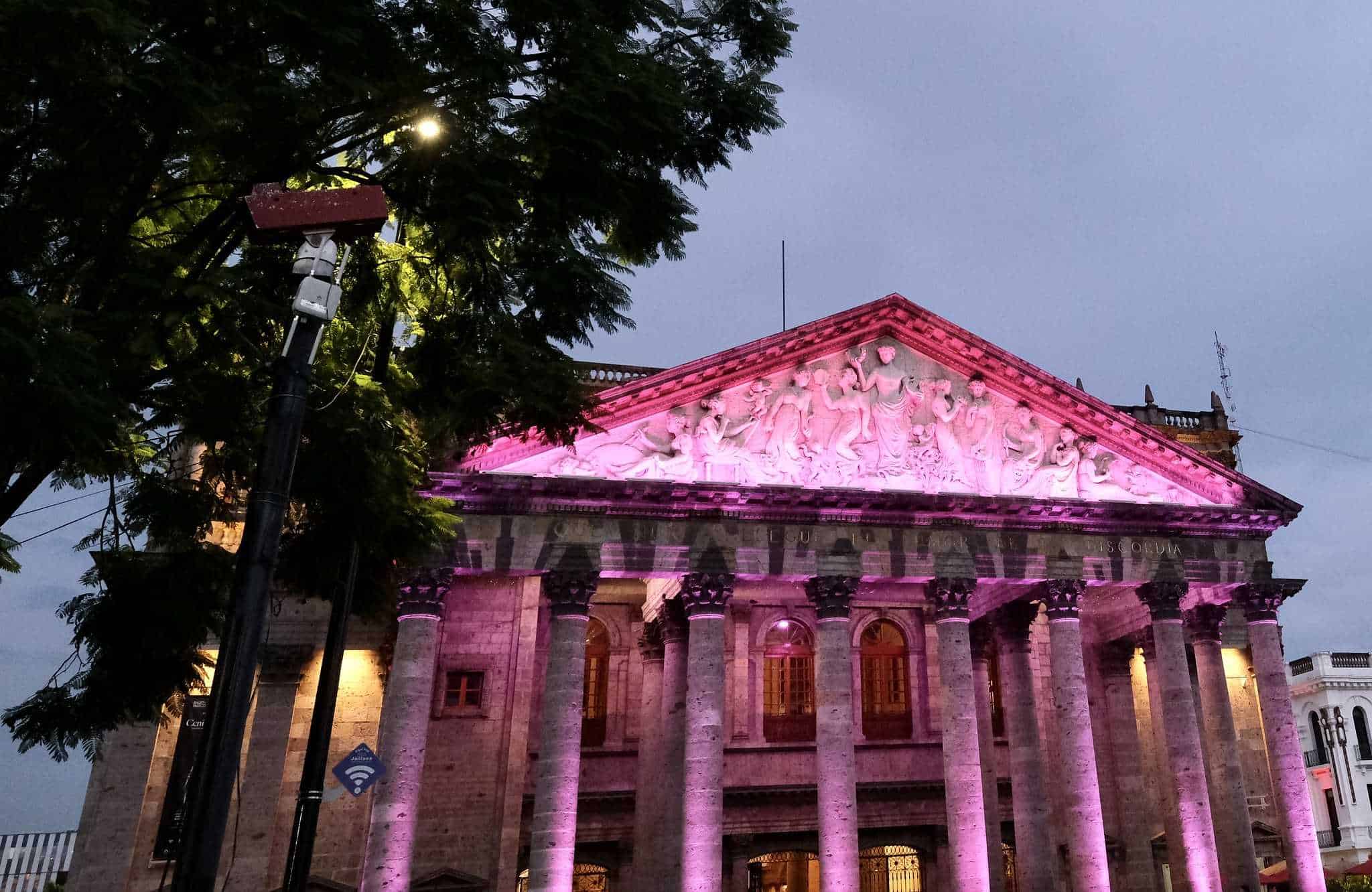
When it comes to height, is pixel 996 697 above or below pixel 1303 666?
below

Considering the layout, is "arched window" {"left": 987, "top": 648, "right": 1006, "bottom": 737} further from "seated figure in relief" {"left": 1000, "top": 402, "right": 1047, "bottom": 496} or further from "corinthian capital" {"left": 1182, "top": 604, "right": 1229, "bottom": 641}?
"seated figure in relief" {"left": 1000, "top": 402, "right": 1047, "bottom": 496}

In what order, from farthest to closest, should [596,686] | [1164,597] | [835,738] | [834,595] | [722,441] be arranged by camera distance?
[596,686] < [1164,597] < [722,441] < [834,595] < [835,738]

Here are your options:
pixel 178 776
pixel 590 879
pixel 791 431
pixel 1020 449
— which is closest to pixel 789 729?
pixel 590 879

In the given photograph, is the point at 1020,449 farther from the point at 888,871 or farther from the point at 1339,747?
the point at 1339,747

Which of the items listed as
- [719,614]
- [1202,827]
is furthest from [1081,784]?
[719,614]

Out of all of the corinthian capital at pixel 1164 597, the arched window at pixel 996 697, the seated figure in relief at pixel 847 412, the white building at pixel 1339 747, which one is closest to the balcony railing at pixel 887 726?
the arched window at pixel 996 697

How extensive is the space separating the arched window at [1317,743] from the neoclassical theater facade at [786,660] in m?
24.5

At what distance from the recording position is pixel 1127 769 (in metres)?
26.3

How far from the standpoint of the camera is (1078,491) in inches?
920

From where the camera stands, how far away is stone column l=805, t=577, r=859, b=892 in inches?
767

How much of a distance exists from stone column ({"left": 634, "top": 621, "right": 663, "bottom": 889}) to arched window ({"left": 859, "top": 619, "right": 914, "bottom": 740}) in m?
6.18

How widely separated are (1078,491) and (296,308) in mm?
21365

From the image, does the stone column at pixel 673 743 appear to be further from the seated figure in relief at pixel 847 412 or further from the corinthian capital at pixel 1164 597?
the corinthian capital at pixel 1164 597

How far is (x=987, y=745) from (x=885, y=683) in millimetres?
3141
